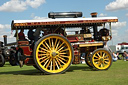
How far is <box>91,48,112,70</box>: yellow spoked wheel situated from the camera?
11.7 meters

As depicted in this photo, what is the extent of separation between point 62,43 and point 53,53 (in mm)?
659

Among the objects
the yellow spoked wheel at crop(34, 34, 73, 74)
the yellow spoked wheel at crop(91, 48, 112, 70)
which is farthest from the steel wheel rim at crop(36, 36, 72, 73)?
the yellow spoked wheel at crop(91, 48, 112, 70)

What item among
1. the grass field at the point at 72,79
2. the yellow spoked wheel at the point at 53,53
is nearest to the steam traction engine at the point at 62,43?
the yellow spoked wheel at the point at 53,53

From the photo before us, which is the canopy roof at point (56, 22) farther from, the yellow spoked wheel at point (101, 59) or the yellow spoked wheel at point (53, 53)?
the yellow spoked wheel at point (101, 59)

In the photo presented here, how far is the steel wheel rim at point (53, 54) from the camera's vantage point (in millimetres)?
10688

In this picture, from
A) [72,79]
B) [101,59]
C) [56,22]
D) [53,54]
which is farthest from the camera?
[101,59]

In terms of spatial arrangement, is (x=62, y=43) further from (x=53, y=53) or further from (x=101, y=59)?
(x=101, y=59)

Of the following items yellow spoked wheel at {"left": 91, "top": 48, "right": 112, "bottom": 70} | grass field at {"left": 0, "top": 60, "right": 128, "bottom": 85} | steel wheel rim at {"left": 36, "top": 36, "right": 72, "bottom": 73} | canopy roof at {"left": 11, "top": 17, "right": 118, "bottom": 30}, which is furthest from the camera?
yellow spoked wheel at {"left": 91, "top": 48, "right": 112, "bottom": 70}

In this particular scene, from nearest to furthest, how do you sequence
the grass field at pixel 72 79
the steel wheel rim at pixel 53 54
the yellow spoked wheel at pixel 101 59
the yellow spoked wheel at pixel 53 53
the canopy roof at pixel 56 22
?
the grass field at pixel 72 79 < the canopy roof at pixel 56 22 < the yellow spoked wheel at pixel 53 53 < the steel wheel rim at pixel 53 54 < the yellow spoked wheel at pixel 101 59

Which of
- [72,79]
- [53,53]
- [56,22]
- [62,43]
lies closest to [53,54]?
[53,53]

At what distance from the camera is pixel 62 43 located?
11.0m

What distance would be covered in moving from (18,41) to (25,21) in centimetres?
106

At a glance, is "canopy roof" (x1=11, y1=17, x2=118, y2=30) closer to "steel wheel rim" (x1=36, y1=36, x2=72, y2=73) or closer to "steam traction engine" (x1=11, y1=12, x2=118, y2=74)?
"steam traction engine" (x1=11, y1=12, x2=118, y2=74)

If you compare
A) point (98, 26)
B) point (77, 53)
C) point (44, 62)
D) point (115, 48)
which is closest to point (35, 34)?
point (44, 62)
